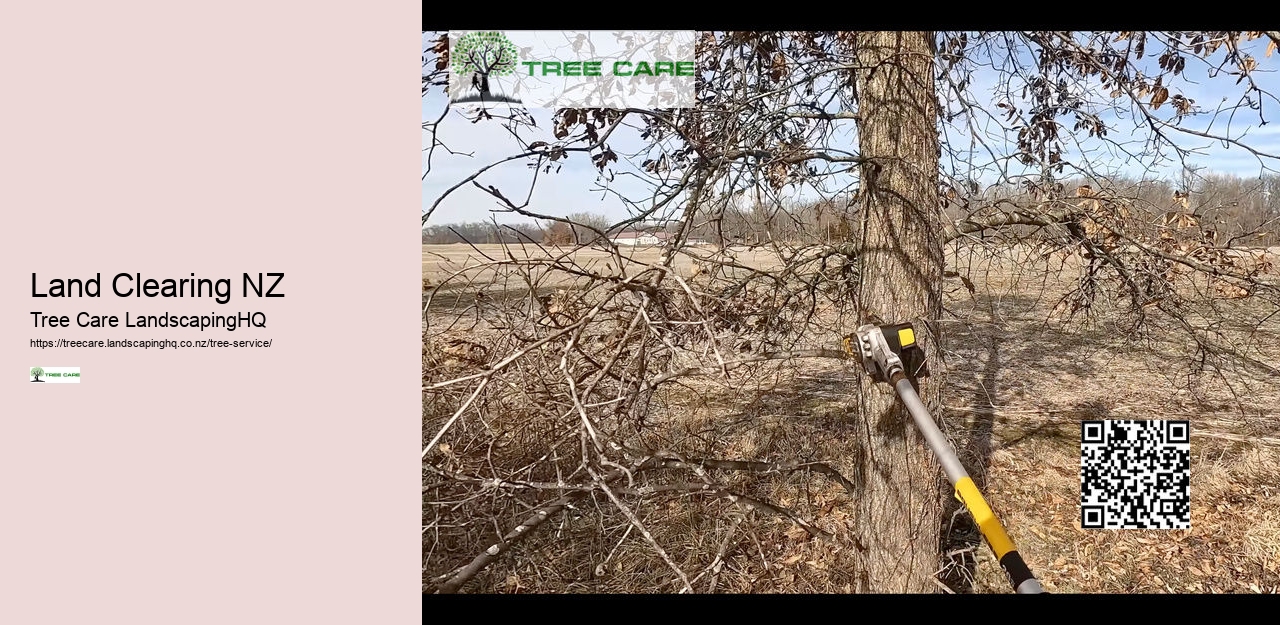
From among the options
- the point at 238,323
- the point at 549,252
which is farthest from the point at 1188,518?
the point at 238,323

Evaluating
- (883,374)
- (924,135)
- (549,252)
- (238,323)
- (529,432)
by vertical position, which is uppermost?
(924,135)

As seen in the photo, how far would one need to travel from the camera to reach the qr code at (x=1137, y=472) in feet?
11.5

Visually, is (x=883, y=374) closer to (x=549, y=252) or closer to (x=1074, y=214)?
(x=1074, y=214)

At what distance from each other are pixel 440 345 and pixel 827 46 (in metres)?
2.09

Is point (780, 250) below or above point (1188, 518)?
above

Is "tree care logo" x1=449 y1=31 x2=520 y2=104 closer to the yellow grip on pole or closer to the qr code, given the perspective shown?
the yellow grip on pole

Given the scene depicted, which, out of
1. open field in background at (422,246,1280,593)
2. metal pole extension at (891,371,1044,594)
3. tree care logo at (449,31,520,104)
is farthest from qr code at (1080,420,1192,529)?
tree care logo at (449,31,520,104)

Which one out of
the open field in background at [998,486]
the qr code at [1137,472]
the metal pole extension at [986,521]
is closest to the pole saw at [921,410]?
the metal pole extension at [986,521]

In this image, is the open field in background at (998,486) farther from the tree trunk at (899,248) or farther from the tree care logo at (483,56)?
the tree care logo at (483,56)

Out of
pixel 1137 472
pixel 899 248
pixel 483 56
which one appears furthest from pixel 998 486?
pixel 483 56

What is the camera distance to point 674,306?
257 centimetres

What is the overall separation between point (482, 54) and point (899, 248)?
1.75 meters

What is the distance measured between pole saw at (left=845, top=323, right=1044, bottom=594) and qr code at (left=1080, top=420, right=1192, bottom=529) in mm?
1591

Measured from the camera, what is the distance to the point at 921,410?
88.4 inches
